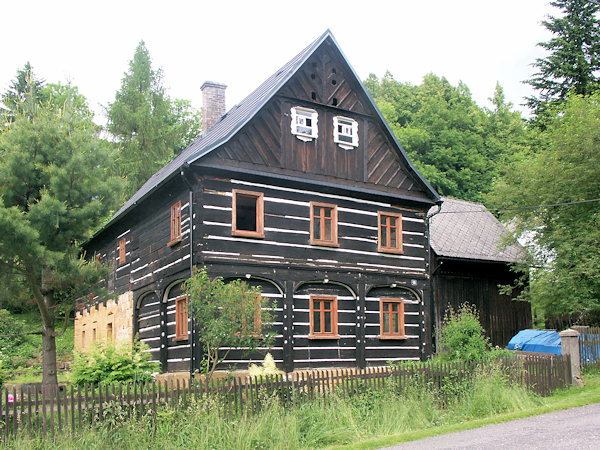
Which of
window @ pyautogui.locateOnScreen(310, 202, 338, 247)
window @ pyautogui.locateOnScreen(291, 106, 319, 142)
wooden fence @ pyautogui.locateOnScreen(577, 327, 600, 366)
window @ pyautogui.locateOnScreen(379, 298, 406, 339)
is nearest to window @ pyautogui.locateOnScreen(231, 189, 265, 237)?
window @ pyautogui.locateOnScreen(310, 202, 338, 247)

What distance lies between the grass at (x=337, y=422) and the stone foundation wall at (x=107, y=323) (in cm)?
949

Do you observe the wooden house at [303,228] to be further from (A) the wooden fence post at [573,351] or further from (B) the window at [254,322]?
(A) the wooden fence post at [573,351]

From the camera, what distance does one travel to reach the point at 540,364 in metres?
16.6

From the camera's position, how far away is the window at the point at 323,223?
20.7 m

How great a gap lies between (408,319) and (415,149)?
26.6m

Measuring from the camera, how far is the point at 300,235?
797 inches

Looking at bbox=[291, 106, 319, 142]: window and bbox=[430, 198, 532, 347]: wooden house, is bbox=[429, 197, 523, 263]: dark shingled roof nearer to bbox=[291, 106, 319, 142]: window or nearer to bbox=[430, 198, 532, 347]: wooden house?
bbox=[430, 198, 532, 347]: wooden house

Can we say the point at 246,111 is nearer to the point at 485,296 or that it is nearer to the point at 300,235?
the point at 300,235

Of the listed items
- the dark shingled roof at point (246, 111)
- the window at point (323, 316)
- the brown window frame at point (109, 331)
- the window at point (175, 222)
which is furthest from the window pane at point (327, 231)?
the brown window frame at point (109, 331)

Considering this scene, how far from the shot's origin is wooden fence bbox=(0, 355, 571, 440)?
10.9 m

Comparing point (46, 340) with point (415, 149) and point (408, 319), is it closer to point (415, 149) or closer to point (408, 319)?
point (408, 319)

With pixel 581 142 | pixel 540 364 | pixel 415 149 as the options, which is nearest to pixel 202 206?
pixel 540 364

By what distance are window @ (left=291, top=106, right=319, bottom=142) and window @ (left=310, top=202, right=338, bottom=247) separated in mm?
2209

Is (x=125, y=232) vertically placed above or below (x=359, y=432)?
above
